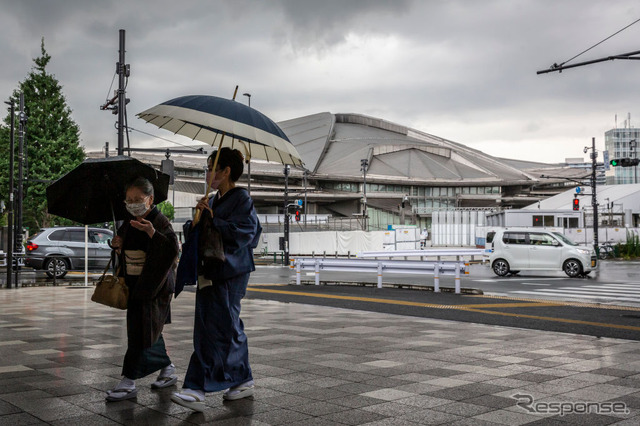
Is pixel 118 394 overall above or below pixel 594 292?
above

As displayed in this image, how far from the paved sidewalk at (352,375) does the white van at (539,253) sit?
13.2 metres

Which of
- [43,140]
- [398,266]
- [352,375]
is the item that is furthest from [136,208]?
[43,140]

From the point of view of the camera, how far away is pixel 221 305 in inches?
170

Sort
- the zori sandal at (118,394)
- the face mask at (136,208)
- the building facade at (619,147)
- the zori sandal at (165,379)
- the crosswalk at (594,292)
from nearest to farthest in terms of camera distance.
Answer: the zori sandal at (118,394) → the face mask at (136,208) → the zori sandal at (165,379) → the crosswalk at (594,292) → the building facade at (619,147)

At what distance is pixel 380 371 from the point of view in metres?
5.52

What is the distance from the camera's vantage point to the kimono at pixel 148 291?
4414 millimetres

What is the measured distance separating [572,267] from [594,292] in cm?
560

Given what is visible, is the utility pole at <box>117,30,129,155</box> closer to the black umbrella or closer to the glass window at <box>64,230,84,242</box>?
the glass window at <box>64,230,84,242</box>

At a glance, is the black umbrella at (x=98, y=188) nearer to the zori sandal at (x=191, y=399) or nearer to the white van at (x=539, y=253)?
the zori sandal at (x=191, y=399)

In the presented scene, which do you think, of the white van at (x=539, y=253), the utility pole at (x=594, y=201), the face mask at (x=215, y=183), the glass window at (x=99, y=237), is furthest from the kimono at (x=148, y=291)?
the utility pole at (x=594, y=201)

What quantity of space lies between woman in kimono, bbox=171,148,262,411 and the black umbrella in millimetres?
888

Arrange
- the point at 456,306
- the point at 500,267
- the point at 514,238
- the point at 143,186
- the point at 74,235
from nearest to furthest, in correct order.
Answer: the point at 143,186 < the point at 456,306 < the point at 74,235 < the point at 514,238 < the point at 500,267

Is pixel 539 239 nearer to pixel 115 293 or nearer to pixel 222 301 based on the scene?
pixel 222 301

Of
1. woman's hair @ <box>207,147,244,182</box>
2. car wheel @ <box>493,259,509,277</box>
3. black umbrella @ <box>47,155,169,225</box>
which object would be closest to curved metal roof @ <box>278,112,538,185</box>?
car wheel @ <box>493,259,509,277</box>
